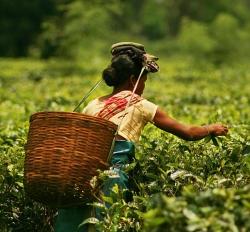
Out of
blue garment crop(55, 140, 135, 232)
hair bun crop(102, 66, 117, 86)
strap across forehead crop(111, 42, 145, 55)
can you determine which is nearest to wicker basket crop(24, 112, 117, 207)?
blue garment crop(55, 140, 135, 232)

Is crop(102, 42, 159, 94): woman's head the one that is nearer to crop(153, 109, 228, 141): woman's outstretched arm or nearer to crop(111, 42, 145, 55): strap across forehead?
crop(111, 42, 145, 55): strap across forehead

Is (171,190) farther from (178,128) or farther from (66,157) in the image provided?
(66,157)

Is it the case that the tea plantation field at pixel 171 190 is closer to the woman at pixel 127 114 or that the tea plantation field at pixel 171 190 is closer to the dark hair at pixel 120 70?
the woman at pixel 127 114

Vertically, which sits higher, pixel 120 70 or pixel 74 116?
pixel 120 70

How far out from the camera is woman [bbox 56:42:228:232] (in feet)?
15.1

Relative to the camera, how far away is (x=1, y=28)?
4184cm

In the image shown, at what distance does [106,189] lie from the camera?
454cm

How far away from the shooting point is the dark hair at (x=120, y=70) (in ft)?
16.1

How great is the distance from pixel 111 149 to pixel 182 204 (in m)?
1.13

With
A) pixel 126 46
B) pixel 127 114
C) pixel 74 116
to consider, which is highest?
pixel 126 46

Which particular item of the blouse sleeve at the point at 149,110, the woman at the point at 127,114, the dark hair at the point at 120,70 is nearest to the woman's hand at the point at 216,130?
the woman at the point at 127,114

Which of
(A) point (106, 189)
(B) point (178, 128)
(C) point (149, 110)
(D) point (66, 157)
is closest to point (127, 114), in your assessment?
(C) point (149, 110)

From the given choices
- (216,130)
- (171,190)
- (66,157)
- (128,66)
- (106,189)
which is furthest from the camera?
(128,66)

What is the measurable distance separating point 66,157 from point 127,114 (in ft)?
1.98
